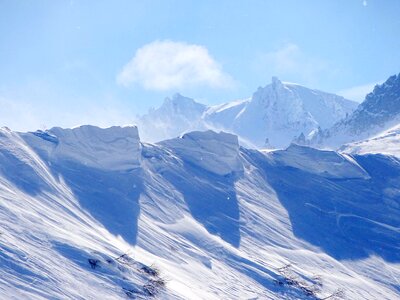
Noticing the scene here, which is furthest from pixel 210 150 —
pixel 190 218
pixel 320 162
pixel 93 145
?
pixel 190 218

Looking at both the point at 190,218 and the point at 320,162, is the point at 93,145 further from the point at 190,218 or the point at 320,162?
the point at 320,162

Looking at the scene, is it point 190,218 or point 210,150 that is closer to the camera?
point 190,218

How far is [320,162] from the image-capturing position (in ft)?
445

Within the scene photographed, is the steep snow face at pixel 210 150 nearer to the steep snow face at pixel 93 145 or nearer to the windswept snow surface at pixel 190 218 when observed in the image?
the windswept snow surface at pixel 190 218

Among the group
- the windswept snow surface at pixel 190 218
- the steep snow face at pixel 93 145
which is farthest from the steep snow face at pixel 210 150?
the steep snow face at pixel 93 145

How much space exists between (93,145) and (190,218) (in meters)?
22.0

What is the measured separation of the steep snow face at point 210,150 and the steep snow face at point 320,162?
540 inches

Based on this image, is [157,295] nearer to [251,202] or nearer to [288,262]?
[288,262]

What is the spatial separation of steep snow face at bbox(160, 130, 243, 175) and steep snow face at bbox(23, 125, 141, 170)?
45.7 ft

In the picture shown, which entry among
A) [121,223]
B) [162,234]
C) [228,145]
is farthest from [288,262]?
[228,145]

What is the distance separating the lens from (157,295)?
64.2m

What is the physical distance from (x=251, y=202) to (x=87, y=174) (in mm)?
30152

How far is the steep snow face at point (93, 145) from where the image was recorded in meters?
102

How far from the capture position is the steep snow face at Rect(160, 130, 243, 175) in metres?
121
